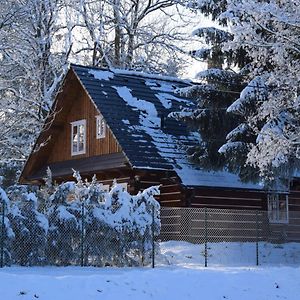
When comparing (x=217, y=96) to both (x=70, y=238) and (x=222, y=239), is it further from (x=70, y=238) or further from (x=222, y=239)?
(x=70, y=238)

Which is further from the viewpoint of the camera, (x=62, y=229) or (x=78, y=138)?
(x=78, y=138)

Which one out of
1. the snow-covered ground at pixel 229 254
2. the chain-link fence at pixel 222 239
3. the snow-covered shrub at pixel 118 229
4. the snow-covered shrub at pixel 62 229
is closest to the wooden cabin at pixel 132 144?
the chain-link fence at pixel 222 239

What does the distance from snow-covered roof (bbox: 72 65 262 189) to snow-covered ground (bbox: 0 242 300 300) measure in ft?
25.3

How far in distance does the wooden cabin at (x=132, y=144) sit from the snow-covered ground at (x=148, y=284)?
25.8 feet

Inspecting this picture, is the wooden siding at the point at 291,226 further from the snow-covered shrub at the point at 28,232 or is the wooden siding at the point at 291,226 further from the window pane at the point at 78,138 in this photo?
the snow-covered shrub at the point at 28,232

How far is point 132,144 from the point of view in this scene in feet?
98.8

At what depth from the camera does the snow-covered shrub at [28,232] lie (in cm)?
2173

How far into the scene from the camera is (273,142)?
2362 cm

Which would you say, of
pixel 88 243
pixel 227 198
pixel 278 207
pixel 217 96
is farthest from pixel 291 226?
pixel 88 243

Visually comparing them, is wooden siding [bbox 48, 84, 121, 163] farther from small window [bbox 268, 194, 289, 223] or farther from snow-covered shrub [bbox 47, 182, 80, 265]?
snow-covered shrub [bbox 47, 182, 80, 265]

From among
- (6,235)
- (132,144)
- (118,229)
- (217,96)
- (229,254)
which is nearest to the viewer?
(6,235)

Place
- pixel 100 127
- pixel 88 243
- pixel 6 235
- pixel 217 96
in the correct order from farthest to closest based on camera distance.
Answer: pixel 100 127
pixel 217 96
pixel 88 243
pixel 6 235

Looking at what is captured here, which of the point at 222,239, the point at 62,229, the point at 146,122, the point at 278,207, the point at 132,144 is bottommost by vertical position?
the point at 222,239

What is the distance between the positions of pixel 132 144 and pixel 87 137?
14.6 ft
